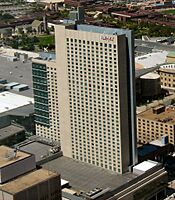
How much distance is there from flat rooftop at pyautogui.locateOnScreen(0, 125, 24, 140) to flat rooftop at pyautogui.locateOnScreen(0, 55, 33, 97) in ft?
27.7

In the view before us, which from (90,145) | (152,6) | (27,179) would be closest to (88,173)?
(90,145)

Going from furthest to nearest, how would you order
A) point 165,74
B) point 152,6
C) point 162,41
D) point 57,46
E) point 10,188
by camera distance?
point 152,6 → point 162,41 → point 165,74 → point 57,46 → point 10,188

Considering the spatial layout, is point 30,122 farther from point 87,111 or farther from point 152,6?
point 152,6

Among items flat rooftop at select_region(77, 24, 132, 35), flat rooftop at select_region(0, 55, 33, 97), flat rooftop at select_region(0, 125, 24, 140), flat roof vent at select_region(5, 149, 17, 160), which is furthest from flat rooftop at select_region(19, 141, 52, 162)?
flat rooftop at select_region(0, 55, 33, 97)

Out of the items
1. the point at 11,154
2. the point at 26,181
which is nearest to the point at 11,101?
the point at 11,154

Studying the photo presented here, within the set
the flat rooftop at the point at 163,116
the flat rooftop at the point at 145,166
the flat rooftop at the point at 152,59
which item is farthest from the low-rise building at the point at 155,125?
the flat rooftop at the point at 152,59

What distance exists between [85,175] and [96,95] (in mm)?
5992

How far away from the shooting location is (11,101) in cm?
5875

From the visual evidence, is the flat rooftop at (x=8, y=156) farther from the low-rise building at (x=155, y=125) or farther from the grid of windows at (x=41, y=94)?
the low-rise building at (x=155, y=125)

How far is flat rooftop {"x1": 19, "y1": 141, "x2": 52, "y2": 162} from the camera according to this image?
46.8 m

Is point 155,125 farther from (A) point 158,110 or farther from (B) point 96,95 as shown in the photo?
(B) point 96,95

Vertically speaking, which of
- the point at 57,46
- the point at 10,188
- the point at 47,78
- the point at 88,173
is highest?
the point at 57,46

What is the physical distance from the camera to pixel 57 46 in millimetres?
46281

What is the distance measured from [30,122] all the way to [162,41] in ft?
146
